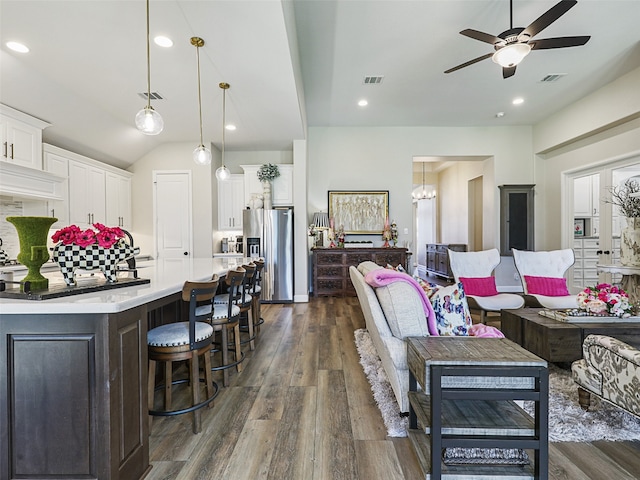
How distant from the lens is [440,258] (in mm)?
8914

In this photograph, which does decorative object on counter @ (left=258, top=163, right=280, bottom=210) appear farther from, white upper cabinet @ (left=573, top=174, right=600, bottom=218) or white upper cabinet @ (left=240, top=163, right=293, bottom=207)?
white upper cabinet @ (left=573, top=174, right=600, bottom=218)

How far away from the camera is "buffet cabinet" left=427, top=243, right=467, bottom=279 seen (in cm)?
835

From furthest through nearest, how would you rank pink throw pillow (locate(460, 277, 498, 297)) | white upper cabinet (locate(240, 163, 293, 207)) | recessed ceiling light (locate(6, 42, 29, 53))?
1. white upper cabinet (locate(240, 163, 293, 207))
2. pink throw pillow (locate(460, 277, 498, 297))
3. recessed ceiling light (locate(6, 42, 29, 53))

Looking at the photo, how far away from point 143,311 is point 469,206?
8618mm

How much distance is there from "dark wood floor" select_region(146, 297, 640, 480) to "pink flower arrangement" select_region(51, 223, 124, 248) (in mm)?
1170

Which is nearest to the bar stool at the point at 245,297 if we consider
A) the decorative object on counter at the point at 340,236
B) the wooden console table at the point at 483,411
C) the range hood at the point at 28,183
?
the wooden console table at the point at 483,411

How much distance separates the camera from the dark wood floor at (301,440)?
1603 millimetres

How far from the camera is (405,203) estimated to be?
22.0 feet

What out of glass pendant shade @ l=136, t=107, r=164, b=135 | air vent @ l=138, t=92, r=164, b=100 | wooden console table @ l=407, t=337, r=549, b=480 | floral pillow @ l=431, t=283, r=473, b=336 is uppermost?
air vent @ l=138, t=92, r=164, b=100

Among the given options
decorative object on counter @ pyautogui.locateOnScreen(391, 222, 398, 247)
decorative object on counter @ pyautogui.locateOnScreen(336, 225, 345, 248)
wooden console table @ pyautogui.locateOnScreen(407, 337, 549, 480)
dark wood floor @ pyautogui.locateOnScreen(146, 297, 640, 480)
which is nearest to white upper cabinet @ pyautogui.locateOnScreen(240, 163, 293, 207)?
decorative object on counter @ pyautogui.locateOnScreen(336, 225, 345, 248)

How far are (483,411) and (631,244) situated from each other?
145 inches

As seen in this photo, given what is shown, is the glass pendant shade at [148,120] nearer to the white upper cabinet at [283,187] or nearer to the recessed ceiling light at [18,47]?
the recessed ceiling light at [18,47]

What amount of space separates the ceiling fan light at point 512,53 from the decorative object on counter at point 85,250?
3.64m

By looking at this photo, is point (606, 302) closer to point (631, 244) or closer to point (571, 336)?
point (571, 336)
